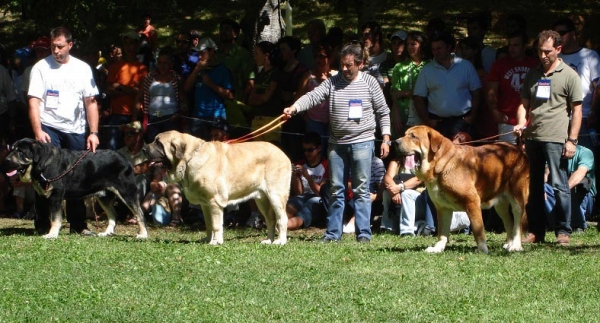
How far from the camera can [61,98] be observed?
11.7 metres

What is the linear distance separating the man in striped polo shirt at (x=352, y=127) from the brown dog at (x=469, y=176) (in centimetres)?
123

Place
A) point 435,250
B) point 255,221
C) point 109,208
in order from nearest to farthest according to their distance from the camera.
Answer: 1. point 435,250
2. point 109,208
3. point 255,221

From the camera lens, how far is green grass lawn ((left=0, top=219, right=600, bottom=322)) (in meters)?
7.43

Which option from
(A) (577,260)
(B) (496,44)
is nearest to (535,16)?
(B) (496,44)

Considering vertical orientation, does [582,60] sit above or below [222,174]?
above

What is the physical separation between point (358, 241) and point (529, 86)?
2.59 m

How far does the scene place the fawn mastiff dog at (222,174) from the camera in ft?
35.1

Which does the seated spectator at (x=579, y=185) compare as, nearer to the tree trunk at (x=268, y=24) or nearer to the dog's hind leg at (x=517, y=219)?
the dog's hind leg at (x=517, y=219)

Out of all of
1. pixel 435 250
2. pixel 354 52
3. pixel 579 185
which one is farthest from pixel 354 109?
pixel 579 185

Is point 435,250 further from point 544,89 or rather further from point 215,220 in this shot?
point 215,220

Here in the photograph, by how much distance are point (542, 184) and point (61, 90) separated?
5616 millimetres

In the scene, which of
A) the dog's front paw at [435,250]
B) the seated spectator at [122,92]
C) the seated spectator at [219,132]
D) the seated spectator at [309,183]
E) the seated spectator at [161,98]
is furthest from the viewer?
the seated spectator at [122,92]

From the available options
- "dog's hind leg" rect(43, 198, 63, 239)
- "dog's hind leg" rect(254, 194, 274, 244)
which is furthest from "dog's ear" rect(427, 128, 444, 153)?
"dog's hind leg" rect(43, 198, 63, 239)

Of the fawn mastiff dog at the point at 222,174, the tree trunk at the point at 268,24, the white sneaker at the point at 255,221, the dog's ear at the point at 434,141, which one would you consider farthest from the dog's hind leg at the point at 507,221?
the tree trunk at the point at 268,24
